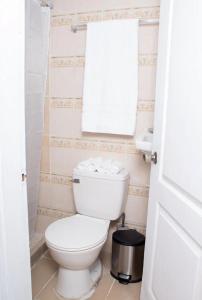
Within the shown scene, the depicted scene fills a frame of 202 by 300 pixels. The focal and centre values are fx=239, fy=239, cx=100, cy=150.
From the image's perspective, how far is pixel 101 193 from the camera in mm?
1691


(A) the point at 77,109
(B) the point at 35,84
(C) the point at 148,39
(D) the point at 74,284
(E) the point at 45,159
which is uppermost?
(C) the point at 148,39

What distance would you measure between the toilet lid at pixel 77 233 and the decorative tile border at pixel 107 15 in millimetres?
1425

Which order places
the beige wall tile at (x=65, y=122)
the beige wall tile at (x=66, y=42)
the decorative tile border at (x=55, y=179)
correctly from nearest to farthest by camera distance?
the beige wall tile at (x=66, y=42) < the beige wall tile at (x=65, y=122) < the decorative tile border at (x=55, y=179)

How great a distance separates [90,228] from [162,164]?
69 centimetres

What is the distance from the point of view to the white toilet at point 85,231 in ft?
4.64

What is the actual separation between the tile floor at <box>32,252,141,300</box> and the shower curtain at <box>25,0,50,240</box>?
1.28 feet

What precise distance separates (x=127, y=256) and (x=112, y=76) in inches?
49.5

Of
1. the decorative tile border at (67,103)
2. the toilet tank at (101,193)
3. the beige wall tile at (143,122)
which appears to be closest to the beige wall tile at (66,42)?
the decorative tile border at (67,103)

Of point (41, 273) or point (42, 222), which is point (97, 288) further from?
point (42, 222)

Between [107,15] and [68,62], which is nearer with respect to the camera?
[107,15]

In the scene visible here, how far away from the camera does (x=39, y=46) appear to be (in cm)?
176

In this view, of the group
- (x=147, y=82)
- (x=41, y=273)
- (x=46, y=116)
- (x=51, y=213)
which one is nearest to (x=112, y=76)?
(x=147, y=82)

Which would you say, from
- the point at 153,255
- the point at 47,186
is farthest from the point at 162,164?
the point at 47,186

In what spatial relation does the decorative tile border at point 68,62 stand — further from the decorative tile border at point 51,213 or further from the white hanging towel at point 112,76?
the decorative tile border at point 51,213
